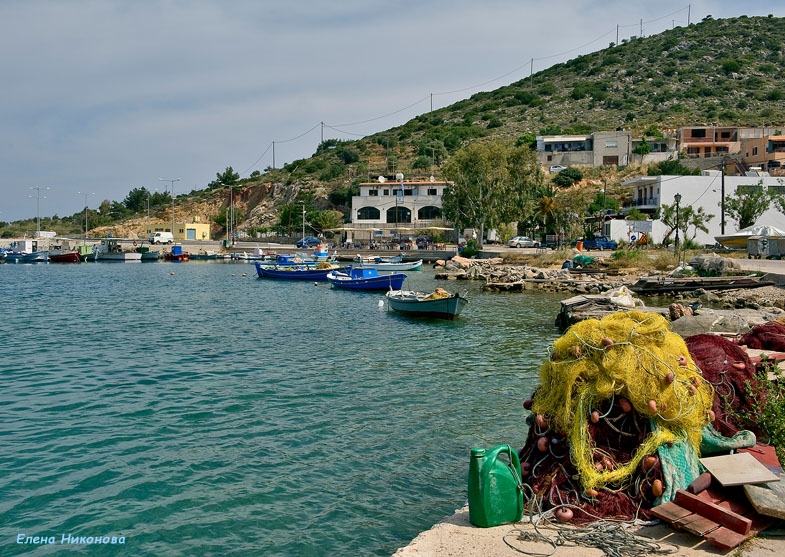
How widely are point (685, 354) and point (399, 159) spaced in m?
113

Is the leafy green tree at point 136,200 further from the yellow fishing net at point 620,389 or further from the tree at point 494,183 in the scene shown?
the yellow fishing net at point 620,389

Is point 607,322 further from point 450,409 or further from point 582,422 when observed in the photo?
point 450,409

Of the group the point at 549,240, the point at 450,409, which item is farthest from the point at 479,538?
the point at 549,240

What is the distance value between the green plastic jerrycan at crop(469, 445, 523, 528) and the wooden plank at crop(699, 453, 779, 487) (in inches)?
74.4

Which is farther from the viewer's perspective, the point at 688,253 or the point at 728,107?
the point at 728,107

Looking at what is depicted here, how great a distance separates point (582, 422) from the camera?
684 centimetres

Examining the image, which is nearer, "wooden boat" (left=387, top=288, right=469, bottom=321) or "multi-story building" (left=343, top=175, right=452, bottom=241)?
"wooden boat" (left=387, top=288, right=469, bottom=321)

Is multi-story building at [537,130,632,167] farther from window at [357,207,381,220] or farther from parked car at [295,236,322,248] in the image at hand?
parked car at [295,236,322,248]

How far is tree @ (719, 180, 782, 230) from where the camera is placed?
5106 cm

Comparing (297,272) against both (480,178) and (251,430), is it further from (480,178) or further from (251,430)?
(251,430)

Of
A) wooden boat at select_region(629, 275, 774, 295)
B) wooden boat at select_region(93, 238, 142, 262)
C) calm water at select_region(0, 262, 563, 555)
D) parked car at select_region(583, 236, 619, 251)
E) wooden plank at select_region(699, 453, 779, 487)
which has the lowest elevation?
calm water at select_region(0, 262, 563, 555)

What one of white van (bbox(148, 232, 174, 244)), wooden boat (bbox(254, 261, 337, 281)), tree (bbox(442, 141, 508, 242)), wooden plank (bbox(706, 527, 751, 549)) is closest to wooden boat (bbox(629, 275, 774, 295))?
wooden plank (bbox(706, 527, 751, 549))

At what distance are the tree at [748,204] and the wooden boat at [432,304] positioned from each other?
34143mm

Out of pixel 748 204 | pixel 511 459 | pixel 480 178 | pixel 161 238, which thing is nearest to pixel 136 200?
pixel 161 238
